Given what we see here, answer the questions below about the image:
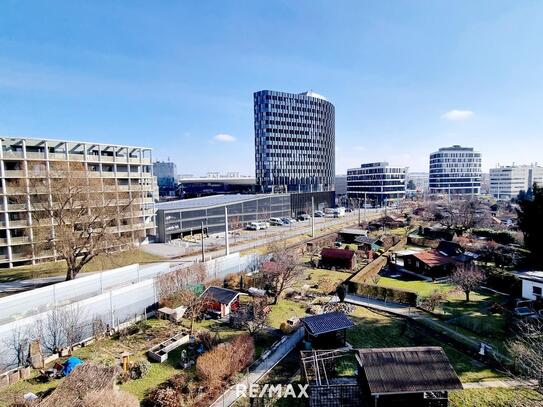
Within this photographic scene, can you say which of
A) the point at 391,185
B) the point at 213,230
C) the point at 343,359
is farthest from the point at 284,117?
the point at 343,359

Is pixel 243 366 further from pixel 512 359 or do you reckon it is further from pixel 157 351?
pixel 512 359

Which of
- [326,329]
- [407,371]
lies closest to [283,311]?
[326,329]

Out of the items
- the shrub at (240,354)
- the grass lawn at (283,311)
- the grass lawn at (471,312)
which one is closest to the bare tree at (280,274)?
the grass lawn at (283,311)

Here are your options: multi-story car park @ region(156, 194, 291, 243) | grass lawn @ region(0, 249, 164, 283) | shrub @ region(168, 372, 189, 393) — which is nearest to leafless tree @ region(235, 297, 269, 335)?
shrub @ region(168, 372, 189, 393)

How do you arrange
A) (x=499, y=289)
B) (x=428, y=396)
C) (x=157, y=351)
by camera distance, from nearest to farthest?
(x=428, y=396) → (x=157, y=351) → (x=499, y=289)

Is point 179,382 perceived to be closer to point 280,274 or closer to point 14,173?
point 280,274
